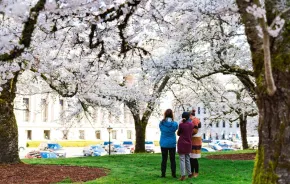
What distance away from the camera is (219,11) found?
41.8 feet

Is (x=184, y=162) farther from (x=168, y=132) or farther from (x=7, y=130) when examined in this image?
(x=7, y=130)

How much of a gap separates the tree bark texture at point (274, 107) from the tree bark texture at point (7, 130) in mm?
11245

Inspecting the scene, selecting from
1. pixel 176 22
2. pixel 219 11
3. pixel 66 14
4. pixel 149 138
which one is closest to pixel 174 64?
pixel 176 22

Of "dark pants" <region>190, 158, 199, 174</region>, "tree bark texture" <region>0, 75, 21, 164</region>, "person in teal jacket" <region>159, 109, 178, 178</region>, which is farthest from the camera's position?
"tree bark texture" <region>0, 75, 21, 164</region>

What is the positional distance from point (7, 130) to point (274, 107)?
458 inches

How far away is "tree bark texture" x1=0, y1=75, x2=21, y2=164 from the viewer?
1522cm

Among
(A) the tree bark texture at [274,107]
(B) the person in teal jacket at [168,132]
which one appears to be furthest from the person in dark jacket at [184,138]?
(A) the tree bark texture at [274,107]

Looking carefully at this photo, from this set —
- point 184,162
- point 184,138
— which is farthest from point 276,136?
point 184,162

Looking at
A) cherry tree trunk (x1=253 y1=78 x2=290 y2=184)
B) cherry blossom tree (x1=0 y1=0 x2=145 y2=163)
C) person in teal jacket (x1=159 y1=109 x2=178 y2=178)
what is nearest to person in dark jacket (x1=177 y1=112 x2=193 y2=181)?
person in teal jacket (x1=159 y1=109 x2=178 y2=178)

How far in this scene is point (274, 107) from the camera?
18.8 feet

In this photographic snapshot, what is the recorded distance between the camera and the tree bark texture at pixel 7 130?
49.9ft

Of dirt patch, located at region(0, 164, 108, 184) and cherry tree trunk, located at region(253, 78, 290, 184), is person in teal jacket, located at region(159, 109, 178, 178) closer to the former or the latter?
dirt patch, located at region(0, 164, 108, 184)

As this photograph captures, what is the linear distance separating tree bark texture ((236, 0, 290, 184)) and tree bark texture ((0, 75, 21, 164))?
11245mm

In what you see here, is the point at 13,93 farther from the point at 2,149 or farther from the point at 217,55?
the point at 217,55
